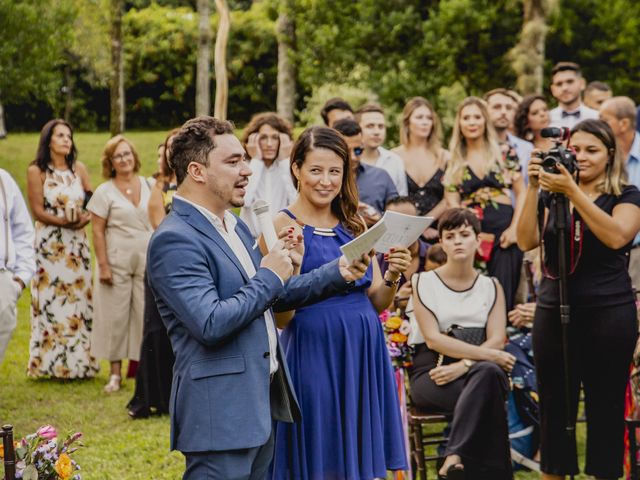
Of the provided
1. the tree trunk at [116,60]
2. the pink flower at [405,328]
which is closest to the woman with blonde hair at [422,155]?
the pink flower at [405,328]

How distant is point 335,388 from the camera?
411cm

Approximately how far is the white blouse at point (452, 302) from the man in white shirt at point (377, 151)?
1.55 meters

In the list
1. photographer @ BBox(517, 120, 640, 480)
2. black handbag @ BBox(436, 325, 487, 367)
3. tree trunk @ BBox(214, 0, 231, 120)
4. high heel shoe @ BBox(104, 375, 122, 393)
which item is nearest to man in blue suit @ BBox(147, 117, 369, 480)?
photographer @ BBox(517, 120, 640, 480)

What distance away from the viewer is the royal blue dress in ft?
13.3

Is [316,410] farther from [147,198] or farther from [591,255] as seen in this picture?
[147,198]

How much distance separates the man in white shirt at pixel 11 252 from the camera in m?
5.56

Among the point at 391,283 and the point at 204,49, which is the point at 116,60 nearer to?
the point at 204,49

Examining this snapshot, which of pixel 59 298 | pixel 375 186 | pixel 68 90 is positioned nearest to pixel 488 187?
pixel 375 186

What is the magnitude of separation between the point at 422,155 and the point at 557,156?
9.55 feet

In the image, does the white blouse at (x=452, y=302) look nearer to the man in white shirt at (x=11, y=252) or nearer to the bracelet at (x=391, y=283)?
the bracelet at (x=391, y=283)

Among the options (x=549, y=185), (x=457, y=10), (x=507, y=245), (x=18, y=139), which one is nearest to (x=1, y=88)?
(x=18, y=139)

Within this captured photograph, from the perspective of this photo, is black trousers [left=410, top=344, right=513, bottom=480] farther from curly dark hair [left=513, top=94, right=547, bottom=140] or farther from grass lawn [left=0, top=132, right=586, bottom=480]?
curly dark hair [left=513, top=94, right=547, bottom=140]

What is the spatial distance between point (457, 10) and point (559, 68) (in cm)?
933

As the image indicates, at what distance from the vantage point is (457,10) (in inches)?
694
